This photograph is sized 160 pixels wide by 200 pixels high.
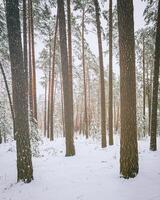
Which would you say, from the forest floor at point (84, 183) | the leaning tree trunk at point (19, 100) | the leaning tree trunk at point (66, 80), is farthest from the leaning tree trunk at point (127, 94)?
the leaning tree trunk at point (66, 80)

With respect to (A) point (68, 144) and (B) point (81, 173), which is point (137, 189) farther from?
(A) point (68, 144)

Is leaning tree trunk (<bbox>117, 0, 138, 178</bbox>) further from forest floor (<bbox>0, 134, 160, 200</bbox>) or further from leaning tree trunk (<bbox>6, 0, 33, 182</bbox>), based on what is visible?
leaning tree trunk (<bbox>6, 0, 33, 182</bbox>)

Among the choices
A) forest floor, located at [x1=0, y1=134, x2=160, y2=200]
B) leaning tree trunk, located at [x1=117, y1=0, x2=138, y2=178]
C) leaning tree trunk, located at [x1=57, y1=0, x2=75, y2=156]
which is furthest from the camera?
leaning tree trunk, located at [x1=57, y1=0, x2=75, y2=156]

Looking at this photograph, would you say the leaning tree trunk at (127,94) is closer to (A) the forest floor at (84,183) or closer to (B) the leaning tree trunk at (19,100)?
(A) the forest floor at (84,183)

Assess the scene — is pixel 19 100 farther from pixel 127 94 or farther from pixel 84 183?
pixel 127 94

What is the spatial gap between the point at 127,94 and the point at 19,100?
377 cm

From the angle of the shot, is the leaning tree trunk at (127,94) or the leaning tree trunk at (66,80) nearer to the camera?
the leaning tree trunk at (127,94)

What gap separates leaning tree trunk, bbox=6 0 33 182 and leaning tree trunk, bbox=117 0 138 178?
134 inches

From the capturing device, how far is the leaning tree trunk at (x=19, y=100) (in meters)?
8.38

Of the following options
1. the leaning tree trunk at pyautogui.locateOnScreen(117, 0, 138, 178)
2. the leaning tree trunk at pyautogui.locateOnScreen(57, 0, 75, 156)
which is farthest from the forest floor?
the leaning tree trunk at pyautogui.locateOnScreen(57, 0, 75, 156)

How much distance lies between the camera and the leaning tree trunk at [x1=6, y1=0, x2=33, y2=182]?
8383 mm

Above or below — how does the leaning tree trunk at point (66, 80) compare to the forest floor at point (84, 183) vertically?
above

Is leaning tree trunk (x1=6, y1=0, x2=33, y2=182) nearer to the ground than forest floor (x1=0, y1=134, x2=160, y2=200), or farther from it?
farther from it

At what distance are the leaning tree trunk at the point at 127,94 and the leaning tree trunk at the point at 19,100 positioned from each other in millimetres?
3394
